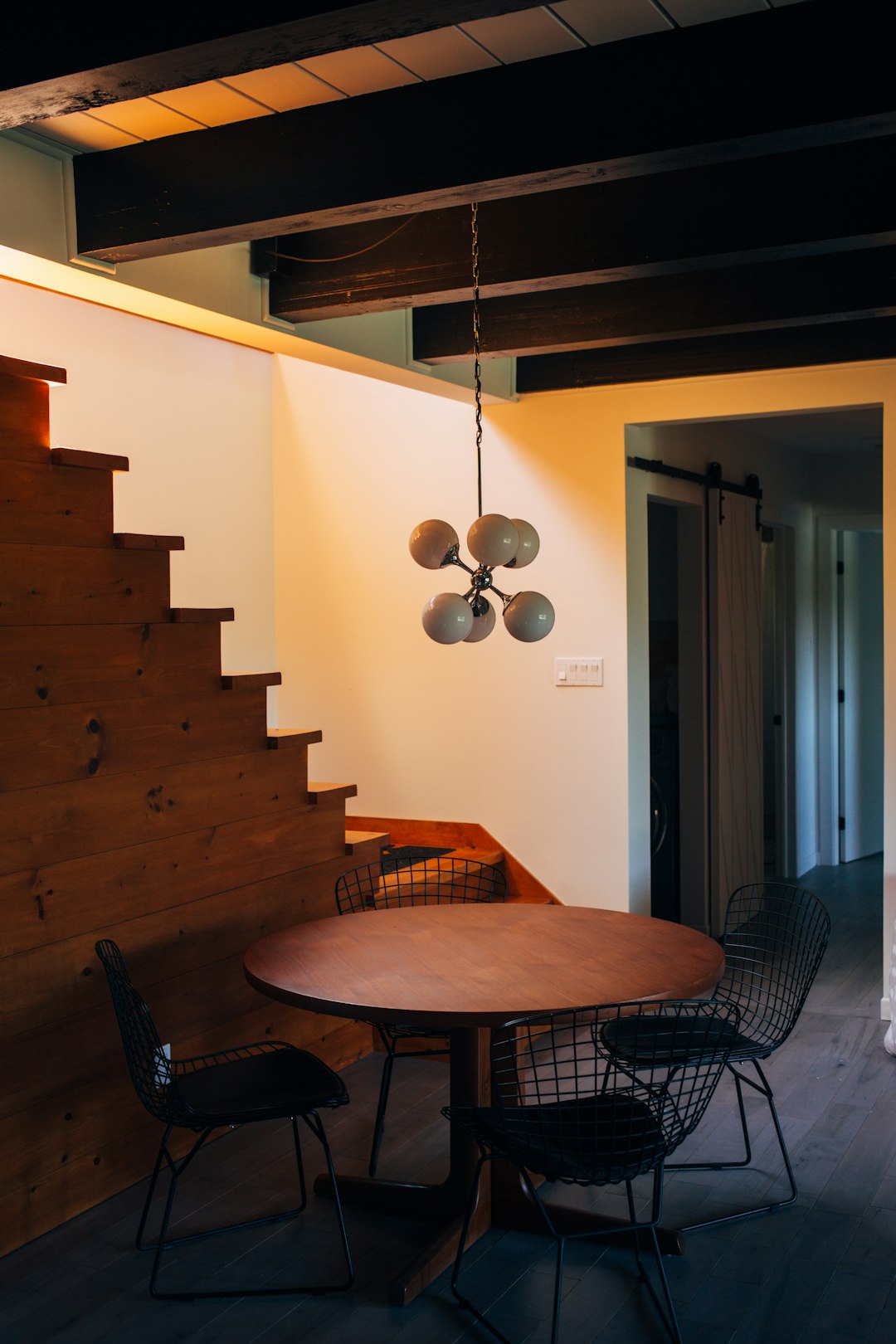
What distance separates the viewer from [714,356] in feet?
15.0

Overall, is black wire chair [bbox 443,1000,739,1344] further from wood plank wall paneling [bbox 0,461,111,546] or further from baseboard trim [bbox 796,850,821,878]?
baseboard trim [bbox 796,850,821,878]

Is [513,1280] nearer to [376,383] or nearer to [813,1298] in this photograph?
[813,1298]

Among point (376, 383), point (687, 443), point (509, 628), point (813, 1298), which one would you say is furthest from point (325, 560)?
point (813, 1298)

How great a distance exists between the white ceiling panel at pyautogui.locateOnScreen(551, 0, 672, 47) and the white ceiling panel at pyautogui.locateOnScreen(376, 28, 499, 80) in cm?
21

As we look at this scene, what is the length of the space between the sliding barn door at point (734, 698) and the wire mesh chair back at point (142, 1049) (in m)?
3.61

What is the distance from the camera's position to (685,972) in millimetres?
2904

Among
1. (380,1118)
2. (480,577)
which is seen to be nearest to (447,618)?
(480,577)

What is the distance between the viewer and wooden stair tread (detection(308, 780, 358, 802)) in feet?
13.7

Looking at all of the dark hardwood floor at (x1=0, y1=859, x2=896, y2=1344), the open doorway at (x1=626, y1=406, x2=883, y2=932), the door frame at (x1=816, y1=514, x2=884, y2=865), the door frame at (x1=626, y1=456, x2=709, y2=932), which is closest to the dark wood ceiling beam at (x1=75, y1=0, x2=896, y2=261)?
the dark hardwood floor at (x1=0, y1=859, x2=896, y2=1344)

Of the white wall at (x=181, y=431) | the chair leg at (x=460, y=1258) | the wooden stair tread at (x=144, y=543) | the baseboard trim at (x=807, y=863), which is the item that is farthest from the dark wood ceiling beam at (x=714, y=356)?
the baseboard trim at (x=807, y=863)

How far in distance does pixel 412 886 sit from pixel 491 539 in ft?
5.91

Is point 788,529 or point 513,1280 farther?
point 788,529

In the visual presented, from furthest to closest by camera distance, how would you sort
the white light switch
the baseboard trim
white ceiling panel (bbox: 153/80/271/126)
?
the baseboard trim
the white light switch
white ceiling panel (bbox: 153/80/271/126)

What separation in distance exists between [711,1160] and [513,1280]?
892mm
